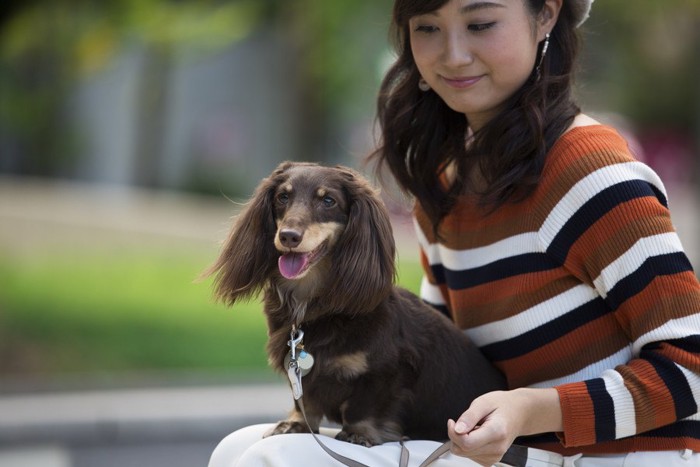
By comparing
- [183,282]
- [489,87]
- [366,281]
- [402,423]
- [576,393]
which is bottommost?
[183,282]

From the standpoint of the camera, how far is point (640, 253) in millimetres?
2129

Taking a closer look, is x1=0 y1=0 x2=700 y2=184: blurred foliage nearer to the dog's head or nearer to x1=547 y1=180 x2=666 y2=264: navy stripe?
the dog's head

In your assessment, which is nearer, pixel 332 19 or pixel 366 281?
pixel 366 281

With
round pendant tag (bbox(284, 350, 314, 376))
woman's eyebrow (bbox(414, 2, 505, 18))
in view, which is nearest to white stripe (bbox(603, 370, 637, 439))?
round pendant tag (bbox(284, 350, 314, 376))

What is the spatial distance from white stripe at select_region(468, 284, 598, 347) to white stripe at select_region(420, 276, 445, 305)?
41cm

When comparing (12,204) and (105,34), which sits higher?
(105,34)

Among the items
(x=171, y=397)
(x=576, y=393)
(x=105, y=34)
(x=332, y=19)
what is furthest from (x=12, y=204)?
(x=576, y=393)

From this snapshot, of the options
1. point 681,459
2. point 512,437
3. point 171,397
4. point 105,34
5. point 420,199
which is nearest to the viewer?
point 512,437

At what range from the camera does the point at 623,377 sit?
7.14ft

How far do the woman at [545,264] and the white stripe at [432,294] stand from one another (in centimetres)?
22

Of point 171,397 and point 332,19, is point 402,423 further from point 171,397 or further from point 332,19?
point 332,19

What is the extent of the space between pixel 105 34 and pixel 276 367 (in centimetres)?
672

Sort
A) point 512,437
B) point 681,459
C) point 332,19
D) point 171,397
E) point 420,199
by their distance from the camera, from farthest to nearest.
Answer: point 332,19 → point 171,397 → point 420,199 → point 681,459 → point 512,437

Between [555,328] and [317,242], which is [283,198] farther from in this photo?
[555,328]
